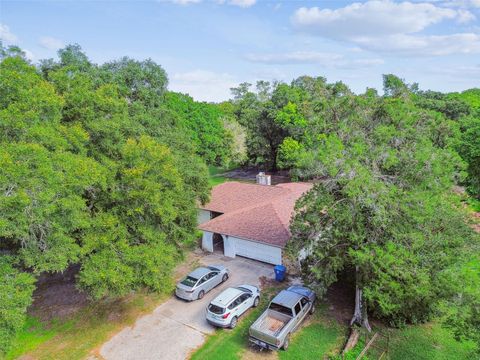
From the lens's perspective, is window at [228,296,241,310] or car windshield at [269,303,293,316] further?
window at [228,296,241,310]

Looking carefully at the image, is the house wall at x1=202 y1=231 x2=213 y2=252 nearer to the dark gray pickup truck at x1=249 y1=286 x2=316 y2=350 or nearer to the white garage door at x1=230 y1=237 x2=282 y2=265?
the white garage door at x1=230 y1=237 x2=282 y2=265

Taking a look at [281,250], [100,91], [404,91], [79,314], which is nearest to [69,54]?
[100,91]

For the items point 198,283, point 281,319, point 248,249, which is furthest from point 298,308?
point 248,249

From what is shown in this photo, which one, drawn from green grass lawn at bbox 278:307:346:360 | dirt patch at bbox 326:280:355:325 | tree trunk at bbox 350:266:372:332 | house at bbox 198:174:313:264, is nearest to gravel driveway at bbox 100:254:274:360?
house at bbox 198:174:313:264

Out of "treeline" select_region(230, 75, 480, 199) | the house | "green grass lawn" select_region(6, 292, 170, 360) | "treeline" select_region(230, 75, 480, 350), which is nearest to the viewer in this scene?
"treeline" select_region(230, 75, 480, 350)

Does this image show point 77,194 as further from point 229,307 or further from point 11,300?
point 229,307

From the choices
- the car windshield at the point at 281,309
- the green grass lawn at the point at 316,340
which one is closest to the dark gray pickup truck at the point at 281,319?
the car windshield at the point at 281,309
